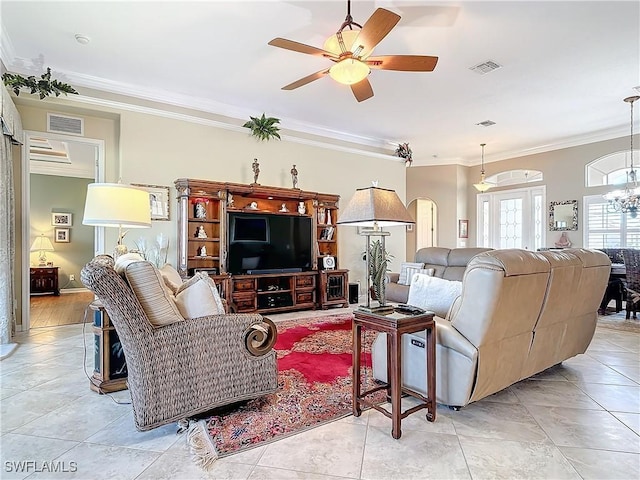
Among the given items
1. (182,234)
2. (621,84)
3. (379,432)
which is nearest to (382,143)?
(621,84)

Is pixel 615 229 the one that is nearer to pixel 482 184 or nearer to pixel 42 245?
pixel 482 184

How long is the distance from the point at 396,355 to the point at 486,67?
3.70 m

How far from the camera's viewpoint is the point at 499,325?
7.24 ft

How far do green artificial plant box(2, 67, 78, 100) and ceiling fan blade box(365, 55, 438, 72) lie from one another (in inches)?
Answer: 137

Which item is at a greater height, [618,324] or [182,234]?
[182,234]

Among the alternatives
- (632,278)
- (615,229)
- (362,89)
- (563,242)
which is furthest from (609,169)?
(362,89)

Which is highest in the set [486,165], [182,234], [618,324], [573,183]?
[486,165]

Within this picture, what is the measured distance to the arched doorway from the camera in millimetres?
9055

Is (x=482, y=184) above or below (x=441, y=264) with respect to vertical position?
above

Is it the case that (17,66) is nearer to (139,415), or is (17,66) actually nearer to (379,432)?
(139,415)

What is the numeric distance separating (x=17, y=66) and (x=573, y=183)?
884 cm

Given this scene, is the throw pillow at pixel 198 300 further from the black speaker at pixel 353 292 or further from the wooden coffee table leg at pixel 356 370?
the black speaker at pixel 353 292

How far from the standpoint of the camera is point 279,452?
1.89 metres

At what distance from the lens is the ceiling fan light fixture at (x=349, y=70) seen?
2906mm
